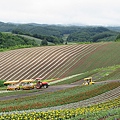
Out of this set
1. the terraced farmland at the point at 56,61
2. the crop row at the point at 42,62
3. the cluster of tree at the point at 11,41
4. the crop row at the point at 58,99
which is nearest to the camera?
the crop row at the point at 58,99

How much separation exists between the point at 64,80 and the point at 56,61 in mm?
22444

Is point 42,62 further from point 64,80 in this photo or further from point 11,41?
point 11,41

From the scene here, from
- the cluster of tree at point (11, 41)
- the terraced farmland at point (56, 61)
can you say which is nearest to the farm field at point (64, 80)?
the terraced farmland at point (56, 61)

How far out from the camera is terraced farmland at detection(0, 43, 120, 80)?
67875 mm

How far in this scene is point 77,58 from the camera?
257ft

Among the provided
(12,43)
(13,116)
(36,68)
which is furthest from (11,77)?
(12,43)

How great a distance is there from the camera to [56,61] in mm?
77312

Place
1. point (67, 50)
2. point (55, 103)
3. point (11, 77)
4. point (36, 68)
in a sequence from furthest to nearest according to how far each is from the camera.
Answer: point (67, 50)
point (36, 68)
point (11, 77)
point (55, 103)

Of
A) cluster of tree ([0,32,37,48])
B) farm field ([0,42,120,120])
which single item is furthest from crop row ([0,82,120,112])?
cluster of tree ([0,32,37,48])

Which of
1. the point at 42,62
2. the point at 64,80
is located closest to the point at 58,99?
the point at 64,80

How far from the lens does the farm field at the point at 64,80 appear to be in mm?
27219

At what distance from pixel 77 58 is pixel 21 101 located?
44625 mm

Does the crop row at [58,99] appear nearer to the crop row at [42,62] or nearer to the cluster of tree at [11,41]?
the crop row at [42,62]

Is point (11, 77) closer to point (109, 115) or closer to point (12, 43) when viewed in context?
point (109, 115)
